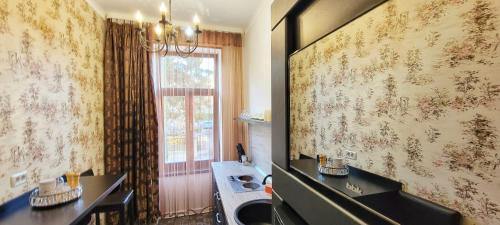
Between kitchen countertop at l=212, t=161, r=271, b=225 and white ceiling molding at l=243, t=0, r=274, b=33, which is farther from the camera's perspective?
white ceiling molding at l=243, t=0, r=274, b=33

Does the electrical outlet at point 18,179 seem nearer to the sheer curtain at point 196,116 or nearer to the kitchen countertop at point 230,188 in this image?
the kitchen countertop at point 230,188

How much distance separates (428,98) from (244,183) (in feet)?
6.52

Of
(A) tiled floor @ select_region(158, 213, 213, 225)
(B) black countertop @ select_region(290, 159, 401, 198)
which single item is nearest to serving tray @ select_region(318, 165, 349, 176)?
(B) black countertop @ select_region(290, 159, 401, 198)

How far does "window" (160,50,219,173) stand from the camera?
2826 millimetres

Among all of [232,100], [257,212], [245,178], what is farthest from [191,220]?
[232,100]

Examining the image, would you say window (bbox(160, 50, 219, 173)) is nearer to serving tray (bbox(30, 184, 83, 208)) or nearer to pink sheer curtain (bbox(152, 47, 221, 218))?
pink sheer curtain (bbox(152, 47, 221, 218))

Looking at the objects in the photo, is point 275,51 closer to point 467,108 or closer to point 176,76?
point 467,108

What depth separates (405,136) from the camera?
35 centimetres

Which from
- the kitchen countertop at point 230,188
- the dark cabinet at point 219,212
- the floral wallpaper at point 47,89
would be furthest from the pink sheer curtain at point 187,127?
the dark cabinet at point 219,212

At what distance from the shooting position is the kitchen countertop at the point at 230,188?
161cm

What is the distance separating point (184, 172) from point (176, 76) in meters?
1.33

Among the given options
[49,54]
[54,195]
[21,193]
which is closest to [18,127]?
[21,193]

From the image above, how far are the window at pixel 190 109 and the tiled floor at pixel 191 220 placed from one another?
2.10ft

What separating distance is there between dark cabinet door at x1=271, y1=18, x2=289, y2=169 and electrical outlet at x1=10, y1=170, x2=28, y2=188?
1.64 m
